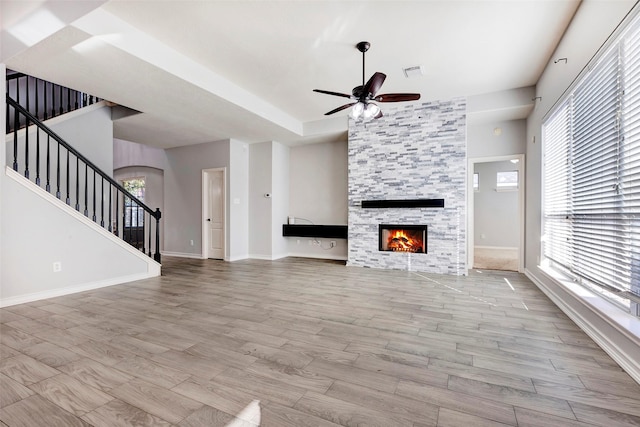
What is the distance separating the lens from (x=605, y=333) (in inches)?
89.4

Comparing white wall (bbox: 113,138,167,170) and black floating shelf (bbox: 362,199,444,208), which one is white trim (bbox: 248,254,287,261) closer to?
black floating shelf (bbox: 362,199,444,208)

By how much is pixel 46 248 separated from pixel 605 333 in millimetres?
5786

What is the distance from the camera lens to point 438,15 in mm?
3016

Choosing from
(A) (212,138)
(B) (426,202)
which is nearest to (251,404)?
(B) (426,202)

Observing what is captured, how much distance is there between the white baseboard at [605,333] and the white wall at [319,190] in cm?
434

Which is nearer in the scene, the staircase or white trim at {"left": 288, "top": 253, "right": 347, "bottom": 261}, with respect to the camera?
the staircase

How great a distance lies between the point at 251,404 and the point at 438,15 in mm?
3719

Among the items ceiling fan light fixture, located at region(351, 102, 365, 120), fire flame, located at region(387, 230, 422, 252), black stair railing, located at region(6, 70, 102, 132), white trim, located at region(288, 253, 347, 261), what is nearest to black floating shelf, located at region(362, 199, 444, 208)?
fire flame, located at region(387, 230, 422, 252)

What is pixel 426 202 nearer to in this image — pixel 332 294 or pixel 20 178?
pixel 332 294

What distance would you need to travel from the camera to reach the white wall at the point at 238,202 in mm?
6859

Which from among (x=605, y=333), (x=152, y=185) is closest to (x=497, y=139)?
(x=605, y=333)

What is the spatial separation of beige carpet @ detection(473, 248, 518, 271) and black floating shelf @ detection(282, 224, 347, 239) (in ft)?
9.25

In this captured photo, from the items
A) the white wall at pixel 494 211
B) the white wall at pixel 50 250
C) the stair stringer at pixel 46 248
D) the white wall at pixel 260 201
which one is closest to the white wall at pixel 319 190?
the white wall at pixel 260 201

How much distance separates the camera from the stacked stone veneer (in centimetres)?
524
